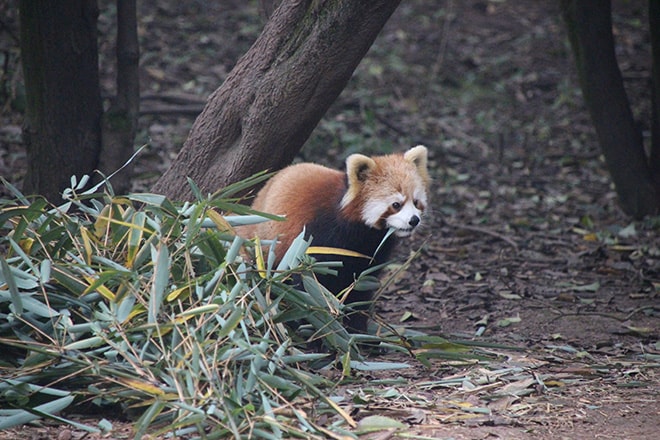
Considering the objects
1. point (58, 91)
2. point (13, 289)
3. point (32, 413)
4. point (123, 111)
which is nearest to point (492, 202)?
point (123, 111)

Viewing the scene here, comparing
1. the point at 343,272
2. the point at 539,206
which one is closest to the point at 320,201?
the point at 343,272

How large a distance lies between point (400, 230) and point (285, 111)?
A: 0.92 metres

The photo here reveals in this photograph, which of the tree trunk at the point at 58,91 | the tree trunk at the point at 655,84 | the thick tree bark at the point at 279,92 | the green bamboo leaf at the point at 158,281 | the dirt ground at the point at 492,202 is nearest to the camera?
the green bamboo leaf at the point at 158,281

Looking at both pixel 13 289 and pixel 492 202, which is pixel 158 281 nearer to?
pixel 13 289

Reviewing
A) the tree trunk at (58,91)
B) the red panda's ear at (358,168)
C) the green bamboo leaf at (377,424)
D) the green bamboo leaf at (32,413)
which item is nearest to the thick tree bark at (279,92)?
the red panda's ear at (358,168)

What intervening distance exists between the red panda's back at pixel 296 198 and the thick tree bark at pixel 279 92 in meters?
0.19

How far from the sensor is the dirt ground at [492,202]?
335cm

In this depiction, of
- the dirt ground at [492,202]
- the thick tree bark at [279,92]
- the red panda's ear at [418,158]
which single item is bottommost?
the dirt ground at [492,202]

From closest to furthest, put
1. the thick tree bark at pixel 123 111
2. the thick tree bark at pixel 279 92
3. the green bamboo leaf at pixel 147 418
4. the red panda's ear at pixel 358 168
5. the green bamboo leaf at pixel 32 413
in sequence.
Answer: the green bamboo leaf at pixel 147 418
the green bamboo leaf at pixel 32 413
the red panda's ear at pixel 358 168
the thick tree bark at pixel 279 92
the thick tree bark at pixel 123 111

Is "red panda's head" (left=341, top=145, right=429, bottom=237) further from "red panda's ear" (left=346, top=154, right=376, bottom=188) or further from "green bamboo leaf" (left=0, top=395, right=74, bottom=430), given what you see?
"green bamboo leaf" (left=0, top=395, right=74, bottom=430)

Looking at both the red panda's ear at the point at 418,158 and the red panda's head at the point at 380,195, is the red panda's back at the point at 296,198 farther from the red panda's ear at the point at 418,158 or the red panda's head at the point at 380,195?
the red panda's ear at the point at 418,158

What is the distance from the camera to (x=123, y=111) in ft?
16.5

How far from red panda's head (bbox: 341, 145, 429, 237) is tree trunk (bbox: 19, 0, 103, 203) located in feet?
6.03

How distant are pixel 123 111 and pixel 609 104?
3.80m
